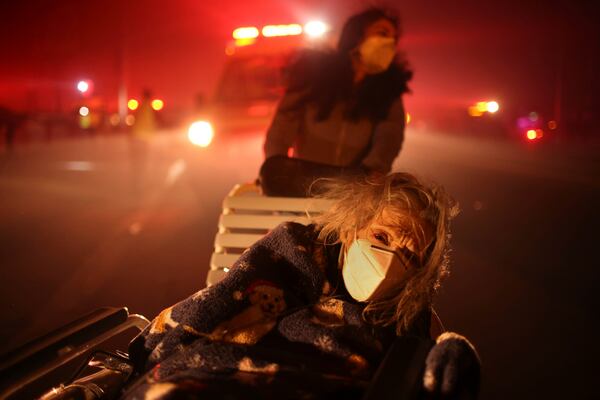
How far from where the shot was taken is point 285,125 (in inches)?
139

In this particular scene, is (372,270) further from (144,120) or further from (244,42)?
(144,120)

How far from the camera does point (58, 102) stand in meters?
23.6

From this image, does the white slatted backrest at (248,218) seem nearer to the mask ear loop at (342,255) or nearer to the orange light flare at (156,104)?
the mask ear loop at (342,255)

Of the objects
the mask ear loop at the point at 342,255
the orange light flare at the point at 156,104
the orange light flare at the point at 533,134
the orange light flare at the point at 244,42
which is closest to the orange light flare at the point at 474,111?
the orange light flare at the point at 533,134

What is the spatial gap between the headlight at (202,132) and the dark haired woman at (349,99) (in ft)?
14.5

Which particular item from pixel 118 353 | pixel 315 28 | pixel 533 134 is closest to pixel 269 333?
pixel 118 353

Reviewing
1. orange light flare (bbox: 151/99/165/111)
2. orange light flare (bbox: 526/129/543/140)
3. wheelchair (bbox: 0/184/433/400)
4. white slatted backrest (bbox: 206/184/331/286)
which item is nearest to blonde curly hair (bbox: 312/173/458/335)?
wheelchair (bbox: 0/184/433/400)

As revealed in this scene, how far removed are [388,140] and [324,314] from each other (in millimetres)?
1534

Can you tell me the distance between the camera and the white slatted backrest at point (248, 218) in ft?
9.65

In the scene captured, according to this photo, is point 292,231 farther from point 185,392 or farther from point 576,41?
point 576,41

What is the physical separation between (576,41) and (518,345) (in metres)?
20.3

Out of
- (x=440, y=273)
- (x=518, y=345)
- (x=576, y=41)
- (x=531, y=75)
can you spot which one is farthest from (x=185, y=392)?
(x=531, y=75)

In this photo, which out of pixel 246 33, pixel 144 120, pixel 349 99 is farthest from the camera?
pixel 144 120

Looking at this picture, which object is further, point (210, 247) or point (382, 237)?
point (210, 247)
